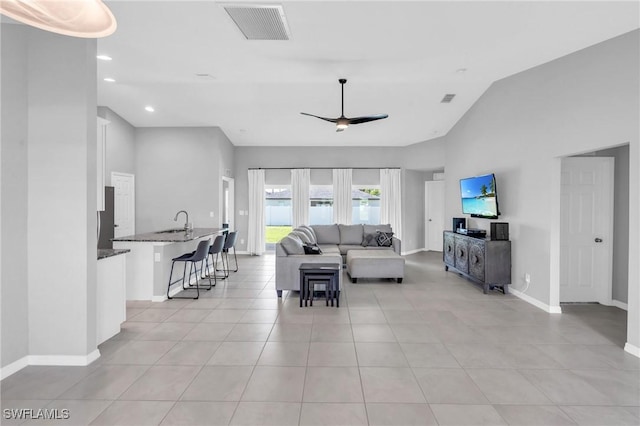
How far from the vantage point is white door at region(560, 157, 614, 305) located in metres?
4.54

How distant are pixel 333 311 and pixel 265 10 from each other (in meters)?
3.48

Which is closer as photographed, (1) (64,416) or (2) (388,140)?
(1) (64,416)

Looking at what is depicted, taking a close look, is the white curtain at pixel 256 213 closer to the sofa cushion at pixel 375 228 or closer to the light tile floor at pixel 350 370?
the sofa cushion at pixel 375 228

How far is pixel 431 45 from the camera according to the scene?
3.93m

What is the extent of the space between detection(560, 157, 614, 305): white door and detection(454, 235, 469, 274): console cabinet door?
1.39 meters

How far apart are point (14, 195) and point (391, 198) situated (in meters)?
7.84

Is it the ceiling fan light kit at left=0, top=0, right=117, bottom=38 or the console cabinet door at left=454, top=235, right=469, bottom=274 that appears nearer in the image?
the ceiling fan light kit at left=0, top=0, right=117, bottom=38

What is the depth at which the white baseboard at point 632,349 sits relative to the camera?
3084 millimetres

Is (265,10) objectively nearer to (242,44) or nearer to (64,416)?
(242,44)

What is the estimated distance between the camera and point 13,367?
274 centimetres

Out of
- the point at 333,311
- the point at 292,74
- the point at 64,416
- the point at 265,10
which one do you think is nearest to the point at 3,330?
the point at 64,416

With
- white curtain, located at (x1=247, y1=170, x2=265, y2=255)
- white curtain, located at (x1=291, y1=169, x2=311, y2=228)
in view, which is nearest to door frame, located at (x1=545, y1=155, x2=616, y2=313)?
white curtain, located at (x1=291, y1=169, x2=311, y2=228)

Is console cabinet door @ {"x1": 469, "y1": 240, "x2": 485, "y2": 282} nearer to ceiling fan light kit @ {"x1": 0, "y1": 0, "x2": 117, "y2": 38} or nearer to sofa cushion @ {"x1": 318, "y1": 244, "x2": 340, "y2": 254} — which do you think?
sofa cushion @ {"x1": 318, "y1": 244, "x2": 340, "y2": 254}

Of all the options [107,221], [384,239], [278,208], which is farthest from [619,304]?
[107,221]
